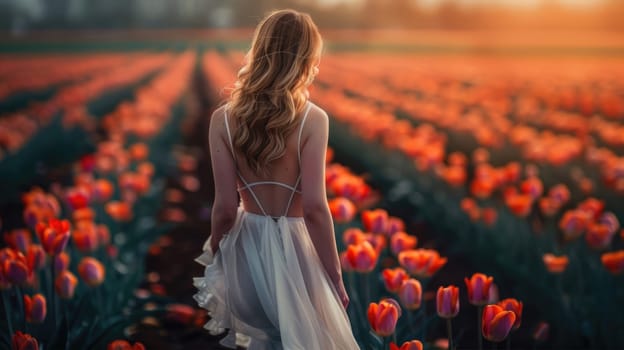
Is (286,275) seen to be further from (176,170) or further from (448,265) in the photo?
(176,170)

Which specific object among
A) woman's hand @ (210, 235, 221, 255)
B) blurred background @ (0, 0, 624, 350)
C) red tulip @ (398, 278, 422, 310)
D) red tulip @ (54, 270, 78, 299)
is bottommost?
blurred background @ (0, 0, 624, 350)

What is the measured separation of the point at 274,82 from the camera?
2.06m

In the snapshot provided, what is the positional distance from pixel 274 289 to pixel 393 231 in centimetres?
105

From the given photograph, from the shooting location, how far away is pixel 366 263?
248cm

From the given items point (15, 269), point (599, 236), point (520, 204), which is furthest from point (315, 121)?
point (520, 204)

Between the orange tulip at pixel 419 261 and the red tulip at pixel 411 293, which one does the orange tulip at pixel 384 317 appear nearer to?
the red tulip at pixel 411 293

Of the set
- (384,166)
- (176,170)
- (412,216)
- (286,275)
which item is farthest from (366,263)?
(176,170)

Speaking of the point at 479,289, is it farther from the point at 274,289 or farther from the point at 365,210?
the point at 365,210

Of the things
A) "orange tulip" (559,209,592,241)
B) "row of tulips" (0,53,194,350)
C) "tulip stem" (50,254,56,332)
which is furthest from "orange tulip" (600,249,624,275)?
"tulip stem" (50,254,56,332)

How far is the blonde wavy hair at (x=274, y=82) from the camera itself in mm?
2029

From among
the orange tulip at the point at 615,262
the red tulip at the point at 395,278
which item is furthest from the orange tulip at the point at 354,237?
the orange tulip at the point at 615,262

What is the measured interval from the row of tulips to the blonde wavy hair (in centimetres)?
80

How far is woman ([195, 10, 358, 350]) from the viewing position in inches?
80.7

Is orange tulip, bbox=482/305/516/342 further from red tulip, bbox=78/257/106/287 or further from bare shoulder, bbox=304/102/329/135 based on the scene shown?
red tulip, bbox=78/257/106/287
